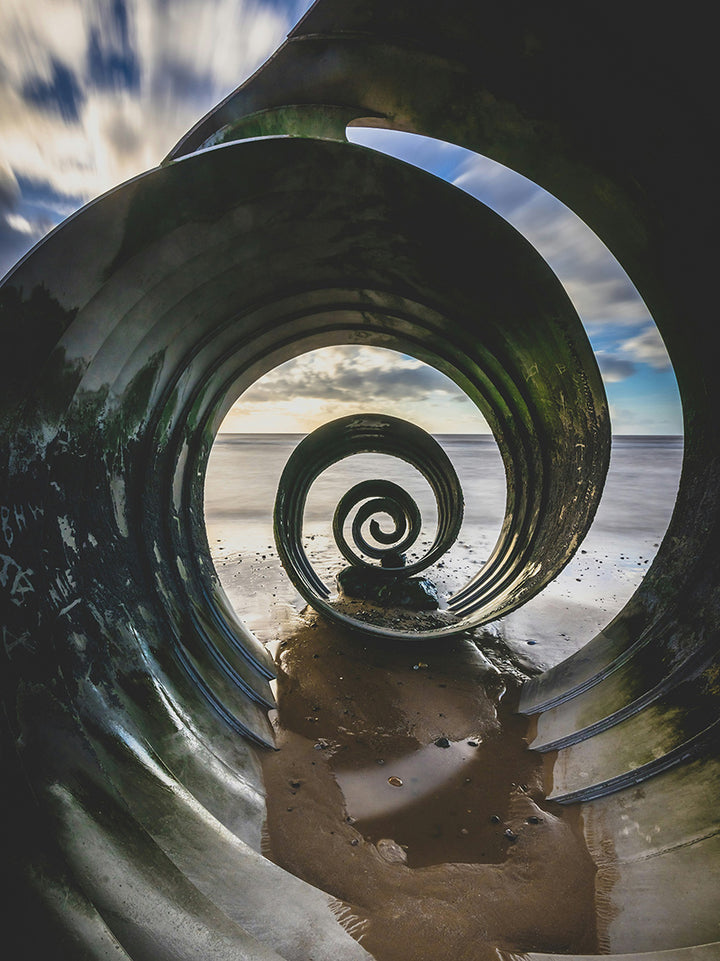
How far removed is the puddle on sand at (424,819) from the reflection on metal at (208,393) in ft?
0.45

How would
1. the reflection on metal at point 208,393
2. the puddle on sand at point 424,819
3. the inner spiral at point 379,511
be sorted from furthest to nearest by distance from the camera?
the inner spiral at point 379,511
the puddle on sand at point 424,819
the reflection on metal at point 208,393

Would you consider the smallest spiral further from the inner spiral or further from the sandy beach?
the sandy beach

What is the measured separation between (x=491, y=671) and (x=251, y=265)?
3.35 m

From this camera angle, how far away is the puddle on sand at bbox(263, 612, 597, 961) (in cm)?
161

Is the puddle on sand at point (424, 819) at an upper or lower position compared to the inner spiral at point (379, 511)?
lower

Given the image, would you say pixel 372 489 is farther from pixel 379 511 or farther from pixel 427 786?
pixel 427 786

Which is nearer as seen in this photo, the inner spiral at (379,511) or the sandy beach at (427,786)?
the sandy beach at (427,786)

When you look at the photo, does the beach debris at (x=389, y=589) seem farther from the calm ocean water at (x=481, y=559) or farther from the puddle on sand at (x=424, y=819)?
the puddle on sand at (x=424, y=819)

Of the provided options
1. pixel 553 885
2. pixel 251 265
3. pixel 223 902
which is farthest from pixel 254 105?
pixel 553 885

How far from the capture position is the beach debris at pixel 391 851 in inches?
74.9

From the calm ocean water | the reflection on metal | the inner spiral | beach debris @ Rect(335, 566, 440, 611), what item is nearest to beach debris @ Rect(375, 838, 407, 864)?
the reflection on metal

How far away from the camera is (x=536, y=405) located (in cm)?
335

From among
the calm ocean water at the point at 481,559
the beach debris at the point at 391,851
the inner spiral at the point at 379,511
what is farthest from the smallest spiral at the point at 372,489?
the beach debris at the point at 391,851

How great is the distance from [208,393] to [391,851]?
9.39 feet
